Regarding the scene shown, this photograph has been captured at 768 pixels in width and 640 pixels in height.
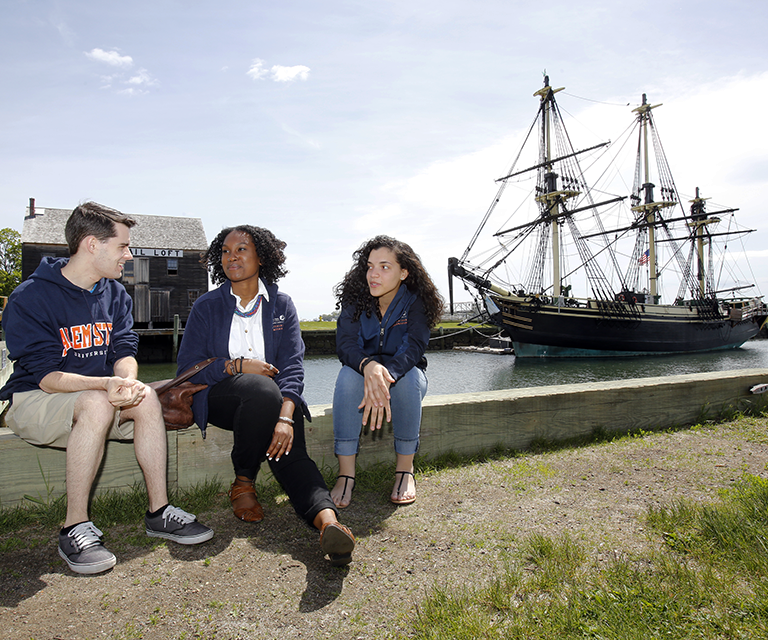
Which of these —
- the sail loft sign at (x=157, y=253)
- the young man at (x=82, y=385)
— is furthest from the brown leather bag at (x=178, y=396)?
the sail loft sign at (x=157, y=253)

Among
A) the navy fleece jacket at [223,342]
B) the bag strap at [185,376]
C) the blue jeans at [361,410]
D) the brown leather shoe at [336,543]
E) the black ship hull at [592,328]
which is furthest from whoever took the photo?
the black ship hull at [592,328]

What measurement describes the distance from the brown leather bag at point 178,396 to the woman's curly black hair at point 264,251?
0.76 metres

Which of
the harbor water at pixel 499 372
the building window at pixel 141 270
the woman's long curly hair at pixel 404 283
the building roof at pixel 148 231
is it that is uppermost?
the building roof at pixel 148 231

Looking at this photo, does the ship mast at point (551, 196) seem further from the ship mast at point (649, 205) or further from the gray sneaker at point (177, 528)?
the gray sneaker at point (177, 528)

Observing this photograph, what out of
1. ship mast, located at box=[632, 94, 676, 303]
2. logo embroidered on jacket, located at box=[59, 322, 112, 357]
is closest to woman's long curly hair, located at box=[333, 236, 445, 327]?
logo embroidered on jacket, located at box=[59, 322, 112, 357]

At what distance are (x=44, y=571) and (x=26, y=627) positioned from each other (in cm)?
40

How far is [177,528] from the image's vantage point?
7.17 feet

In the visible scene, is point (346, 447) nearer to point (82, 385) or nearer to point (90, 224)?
point (82, 385)

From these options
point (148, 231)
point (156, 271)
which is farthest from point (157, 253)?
point (148, 231)

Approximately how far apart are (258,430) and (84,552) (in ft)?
2.69

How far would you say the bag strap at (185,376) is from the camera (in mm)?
2446

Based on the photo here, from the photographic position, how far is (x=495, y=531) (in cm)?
231

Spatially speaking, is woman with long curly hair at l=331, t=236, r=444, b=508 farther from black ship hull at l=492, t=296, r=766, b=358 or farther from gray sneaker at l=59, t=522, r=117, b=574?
black ship hull at l=492, t=296, r=766, b=358

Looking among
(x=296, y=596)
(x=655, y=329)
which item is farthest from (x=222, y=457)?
(x=655, y=329)
